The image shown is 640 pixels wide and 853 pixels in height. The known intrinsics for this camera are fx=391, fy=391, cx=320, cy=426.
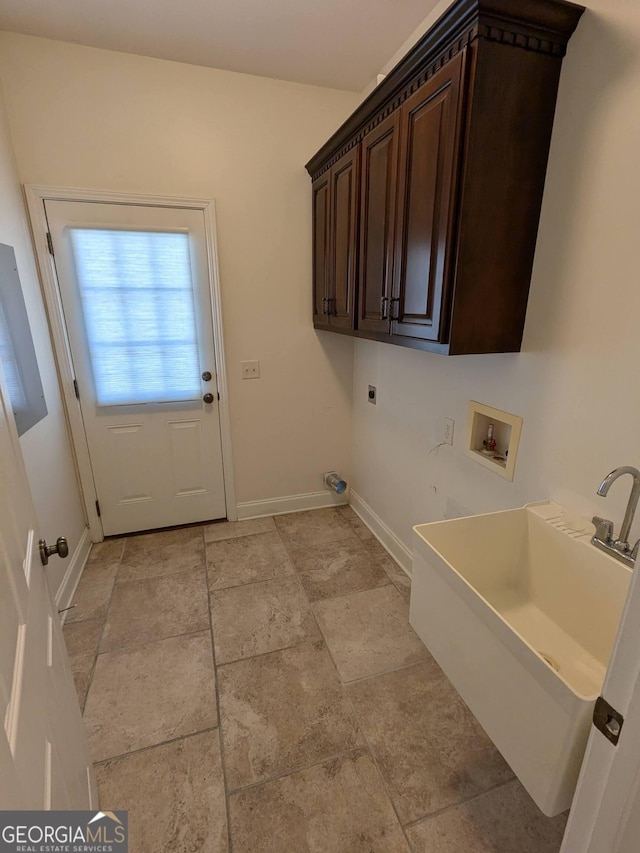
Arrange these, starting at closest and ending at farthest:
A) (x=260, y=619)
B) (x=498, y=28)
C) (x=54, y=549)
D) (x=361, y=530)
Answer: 1. (x=54, y=549)
2. (x=498, y=28)
3. (x=260, y=619)
4. (x=361, y=530)

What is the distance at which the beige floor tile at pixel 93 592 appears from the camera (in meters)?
2.04

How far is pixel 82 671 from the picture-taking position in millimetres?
1709

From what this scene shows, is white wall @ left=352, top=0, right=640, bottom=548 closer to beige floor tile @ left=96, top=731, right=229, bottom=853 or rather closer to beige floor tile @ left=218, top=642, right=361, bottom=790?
beige floor tile @ left=218, top=642, right=361, bottom=790

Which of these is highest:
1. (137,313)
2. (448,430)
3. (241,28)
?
(241,28)

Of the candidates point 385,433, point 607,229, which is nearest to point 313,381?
point 385,433

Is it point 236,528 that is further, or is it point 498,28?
point 236,528

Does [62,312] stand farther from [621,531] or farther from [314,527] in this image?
[621,531]

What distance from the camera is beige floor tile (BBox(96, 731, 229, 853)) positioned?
1.16 m

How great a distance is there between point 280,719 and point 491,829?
0.75 m

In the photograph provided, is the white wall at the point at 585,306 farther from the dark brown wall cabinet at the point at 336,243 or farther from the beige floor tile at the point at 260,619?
the beige floor tile at the point at 260,619

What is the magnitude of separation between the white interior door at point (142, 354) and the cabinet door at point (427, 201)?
1393 mm

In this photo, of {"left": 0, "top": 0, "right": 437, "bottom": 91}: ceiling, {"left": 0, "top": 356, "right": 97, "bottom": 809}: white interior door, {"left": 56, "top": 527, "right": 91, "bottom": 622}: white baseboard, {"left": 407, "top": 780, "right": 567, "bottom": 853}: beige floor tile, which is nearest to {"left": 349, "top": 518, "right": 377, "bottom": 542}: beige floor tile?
{"left": 407, "top": 780, "right": 567, "bottom": 853}: beige floor tile

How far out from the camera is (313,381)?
2.84 metres

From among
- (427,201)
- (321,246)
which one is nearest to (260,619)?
(427,201)
